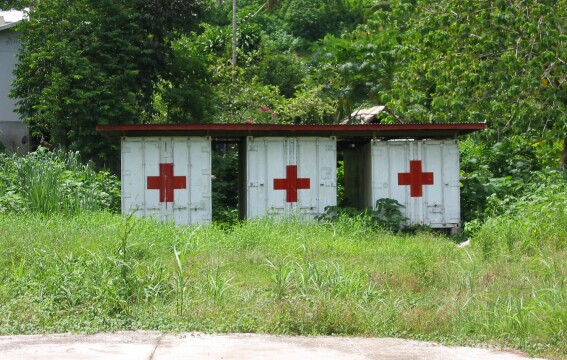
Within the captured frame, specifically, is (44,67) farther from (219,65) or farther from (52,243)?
(52,243)

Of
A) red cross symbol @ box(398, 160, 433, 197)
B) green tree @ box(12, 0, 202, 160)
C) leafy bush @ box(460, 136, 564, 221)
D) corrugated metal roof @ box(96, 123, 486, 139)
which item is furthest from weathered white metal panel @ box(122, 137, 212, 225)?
leafy bush @ box(460, 136, 564, 221)

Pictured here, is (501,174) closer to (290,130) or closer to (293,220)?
(290,130)

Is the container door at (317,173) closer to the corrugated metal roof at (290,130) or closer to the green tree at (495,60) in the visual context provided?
the corrugated metal roof at (290,130)

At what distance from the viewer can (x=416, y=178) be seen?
57.5ft

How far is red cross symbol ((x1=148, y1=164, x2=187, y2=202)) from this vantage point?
16.9 meters

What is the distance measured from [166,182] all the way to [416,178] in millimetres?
4875

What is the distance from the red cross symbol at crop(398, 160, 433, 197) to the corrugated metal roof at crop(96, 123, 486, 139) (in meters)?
0.67

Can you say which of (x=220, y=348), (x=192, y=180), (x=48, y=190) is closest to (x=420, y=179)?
(x=192, y=180)

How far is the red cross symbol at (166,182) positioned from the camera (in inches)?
667

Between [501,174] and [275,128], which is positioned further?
[501,174]

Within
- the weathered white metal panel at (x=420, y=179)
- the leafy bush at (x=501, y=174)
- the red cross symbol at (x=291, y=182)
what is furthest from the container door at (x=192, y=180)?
the leafy bush at (x=501, y=174)

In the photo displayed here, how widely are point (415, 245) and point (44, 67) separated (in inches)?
505

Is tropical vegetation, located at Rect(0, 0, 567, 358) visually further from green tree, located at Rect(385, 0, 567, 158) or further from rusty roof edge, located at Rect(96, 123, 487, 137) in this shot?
rusty roof edge, located at Rect(96, 123, 487, 137)

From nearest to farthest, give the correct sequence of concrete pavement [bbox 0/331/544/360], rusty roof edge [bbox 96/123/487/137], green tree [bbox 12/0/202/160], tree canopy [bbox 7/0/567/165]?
1. concrete pavement [bbox 0/331/544/360]
2. rusty roof edge [bbox 96/123/487/137]
3. tree canopy [bbox 7/0/567/165]
4. green tree [bbox 12/0/202/160]
